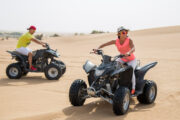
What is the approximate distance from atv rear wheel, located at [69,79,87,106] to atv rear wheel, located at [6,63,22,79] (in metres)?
5.26

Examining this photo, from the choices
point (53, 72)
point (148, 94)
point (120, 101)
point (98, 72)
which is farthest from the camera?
point (53, 72)

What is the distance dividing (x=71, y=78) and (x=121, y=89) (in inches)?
224

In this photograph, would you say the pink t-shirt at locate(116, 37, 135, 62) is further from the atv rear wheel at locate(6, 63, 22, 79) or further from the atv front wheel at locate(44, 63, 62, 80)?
the atv rear wheel at locate(6, 63, 22, 79)

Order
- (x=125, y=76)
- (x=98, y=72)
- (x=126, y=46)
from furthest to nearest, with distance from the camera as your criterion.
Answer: (x=126, y=46), (x=125, y=76), (x=98, y=72)

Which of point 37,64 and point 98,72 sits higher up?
point 98,72

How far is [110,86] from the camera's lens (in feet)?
23.1

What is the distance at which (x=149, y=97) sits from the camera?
775cm

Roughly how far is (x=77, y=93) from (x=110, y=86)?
0.74 m

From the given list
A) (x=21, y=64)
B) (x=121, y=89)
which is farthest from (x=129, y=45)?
(x=21, y=64)

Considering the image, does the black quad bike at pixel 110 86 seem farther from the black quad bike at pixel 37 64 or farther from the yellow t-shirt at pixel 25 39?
the yellow t-shirt at pixel 25 39

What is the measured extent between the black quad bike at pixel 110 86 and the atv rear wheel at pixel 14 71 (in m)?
5.25

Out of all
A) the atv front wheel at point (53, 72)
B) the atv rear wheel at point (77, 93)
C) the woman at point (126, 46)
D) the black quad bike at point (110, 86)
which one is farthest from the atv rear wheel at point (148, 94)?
the atv front wheel at point (53, 72)

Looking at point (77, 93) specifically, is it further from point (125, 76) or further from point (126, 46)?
point (126, 46)

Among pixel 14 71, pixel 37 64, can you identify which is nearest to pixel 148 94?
pixel 37 64
